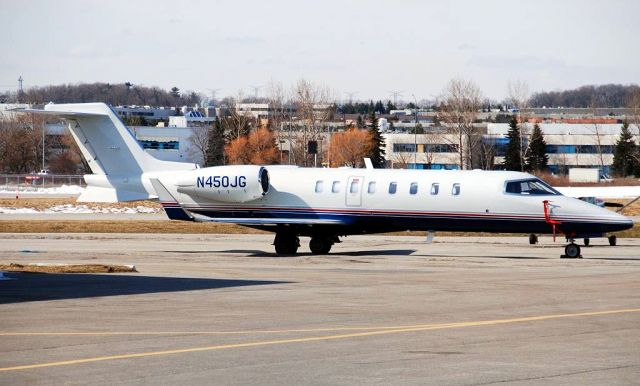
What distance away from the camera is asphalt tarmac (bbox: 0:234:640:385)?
1273cm

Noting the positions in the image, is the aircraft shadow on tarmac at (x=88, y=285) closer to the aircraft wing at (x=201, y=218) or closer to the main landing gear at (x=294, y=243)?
the aircraft wing at (x=201, y=218)

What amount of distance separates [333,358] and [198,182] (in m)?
21.7

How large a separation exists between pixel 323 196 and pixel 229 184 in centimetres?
299

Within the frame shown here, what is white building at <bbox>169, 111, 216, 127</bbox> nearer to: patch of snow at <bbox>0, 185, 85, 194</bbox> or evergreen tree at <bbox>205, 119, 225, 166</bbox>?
evergreen tree at <bbox>205, 119, 225, 166</bbox>

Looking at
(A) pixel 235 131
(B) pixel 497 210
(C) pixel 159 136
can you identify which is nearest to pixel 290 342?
(B) pixel 497 210

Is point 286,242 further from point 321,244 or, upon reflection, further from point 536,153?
point 536,153

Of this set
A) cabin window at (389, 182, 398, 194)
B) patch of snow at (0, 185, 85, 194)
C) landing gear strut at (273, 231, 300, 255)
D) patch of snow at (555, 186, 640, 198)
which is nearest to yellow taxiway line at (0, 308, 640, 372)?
cabin window at (389, 182, 398, 194)

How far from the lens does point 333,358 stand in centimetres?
1362

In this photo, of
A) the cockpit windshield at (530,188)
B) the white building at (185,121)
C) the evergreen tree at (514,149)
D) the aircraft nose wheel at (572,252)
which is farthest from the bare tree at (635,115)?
the aircraft nose wheel at (572,252)

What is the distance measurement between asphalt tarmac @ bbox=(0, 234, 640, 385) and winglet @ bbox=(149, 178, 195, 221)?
11.1 ft

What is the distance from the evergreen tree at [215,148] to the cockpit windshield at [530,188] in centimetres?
8283

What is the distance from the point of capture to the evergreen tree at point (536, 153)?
110m

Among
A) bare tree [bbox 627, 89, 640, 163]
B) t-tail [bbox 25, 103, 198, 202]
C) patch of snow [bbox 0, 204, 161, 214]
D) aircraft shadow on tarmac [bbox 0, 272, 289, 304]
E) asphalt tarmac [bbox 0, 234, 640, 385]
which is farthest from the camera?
bare tree [bbox 627, 89, 640, 163]

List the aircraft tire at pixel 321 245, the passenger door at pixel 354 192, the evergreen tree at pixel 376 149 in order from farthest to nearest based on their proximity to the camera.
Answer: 1. the evergreen tree at pixel 376 149
2. the aircraft tire at pixel 321 245
3. the passenger door at pixel 354 192
